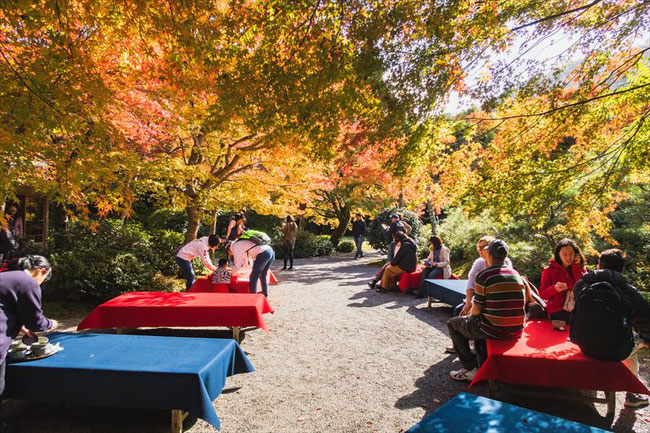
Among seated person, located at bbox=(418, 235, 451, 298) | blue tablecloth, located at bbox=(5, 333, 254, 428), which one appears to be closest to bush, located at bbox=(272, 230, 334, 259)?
seated person, located at bbox=(418, 235, 451, 298)

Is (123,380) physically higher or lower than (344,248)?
higher

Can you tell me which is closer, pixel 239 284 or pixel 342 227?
pixel 239 284

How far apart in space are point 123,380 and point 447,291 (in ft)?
17.3

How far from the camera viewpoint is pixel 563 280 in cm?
474

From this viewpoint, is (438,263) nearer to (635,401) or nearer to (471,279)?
(471,279)

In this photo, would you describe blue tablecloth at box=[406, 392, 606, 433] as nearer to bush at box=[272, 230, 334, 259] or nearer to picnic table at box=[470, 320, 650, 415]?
picnic table at box=[470, 320, 650, 415]

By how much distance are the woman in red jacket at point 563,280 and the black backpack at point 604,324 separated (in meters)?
1.13

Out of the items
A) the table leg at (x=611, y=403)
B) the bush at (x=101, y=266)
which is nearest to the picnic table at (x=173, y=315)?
the bush at (x=101, y=266)

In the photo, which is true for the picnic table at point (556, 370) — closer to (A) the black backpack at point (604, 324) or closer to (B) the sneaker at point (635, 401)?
(A) the black backpack at point (604, 324)

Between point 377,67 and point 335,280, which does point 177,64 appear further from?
point 335,280

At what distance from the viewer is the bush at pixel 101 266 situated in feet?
23.5

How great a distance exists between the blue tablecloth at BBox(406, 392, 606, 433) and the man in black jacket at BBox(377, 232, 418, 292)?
6.19 m

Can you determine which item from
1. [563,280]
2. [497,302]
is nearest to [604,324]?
[497,302]

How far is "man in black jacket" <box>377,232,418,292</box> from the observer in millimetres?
8930
